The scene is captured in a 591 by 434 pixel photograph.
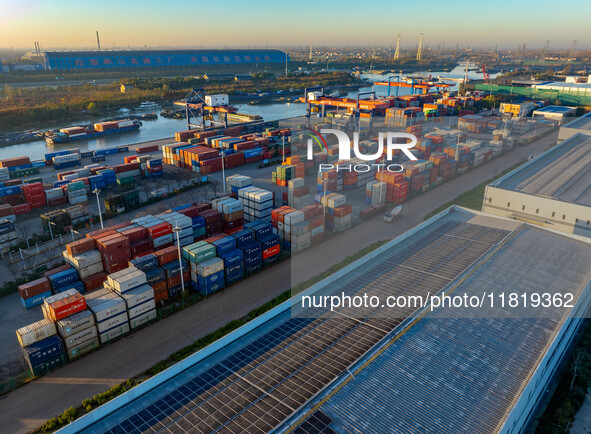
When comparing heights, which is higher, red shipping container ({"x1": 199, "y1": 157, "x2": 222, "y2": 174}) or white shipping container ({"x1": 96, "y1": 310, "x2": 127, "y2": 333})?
red shipping container ({"x1": 199, "y1": 157, "x2": 222, "y2": 174})

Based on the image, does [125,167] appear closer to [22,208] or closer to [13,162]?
[22,208]

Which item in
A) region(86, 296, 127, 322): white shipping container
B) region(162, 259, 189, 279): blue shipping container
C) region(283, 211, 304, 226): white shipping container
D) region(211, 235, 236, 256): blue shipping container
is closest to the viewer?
region(86, 296, 127, 322): white shipping container

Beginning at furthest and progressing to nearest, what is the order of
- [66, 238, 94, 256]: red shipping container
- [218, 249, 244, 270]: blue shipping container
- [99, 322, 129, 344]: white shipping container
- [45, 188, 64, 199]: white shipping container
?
[45, 188, 64, 199]: white shipping container < [218, 249, 244, 270]: blue shipping container < [66, 238, 94, 256]: red shipping container < [99, 322, 129, 344]: white shipping container

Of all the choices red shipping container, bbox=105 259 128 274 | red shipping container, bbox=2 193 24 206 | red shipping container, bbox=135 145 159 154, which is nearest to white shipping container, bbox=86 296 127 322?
red shipping container, bbox=105 259 128 274

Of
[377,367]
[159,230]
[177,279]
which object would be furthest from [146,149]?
[377,367]

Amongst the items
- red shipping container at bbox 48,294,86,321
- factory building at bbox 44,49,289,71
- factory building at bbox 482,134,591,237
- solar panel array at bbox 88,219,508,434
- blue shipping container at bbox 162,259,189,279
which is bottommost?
blue shipping container at bbox 162,259,189,279

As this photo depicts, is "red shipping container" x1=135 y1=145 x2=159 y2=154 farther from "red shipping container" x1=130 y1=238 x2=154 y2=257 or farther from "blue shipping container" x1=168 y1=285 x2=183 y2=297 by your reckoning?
"blue shipping container" x1=168 y1=285 x2=183 y2=297
